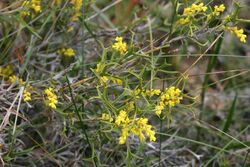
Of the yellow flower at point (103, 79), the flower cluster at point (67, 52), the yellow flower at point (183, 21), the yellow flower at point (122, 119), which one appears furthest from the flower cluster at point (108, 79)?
the flower cluster at point (67, 52)

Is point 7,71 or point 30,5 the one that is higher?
point 30,5

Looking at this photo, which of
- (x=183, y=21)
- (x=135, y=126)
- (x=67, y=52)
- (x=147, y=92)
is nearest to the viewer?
(x=135, y=126)

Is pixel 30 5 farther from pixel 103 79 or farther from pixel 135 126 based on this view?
pixel 135 126

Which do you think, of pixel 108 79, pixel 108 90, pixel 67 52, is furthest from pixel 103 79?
pixel 67 52

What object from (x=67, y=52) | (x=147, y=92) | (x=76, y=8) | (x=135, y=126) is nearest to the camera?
(x=135, y=126)

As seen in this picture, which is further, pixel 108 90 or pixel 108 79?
pixel 108 90

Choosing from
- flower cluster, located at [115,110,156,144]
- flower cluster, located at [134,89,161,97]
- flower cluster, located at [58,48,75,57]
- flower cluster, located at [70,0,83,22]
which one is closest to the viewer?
flower cluster, located at [115,110,156,144]

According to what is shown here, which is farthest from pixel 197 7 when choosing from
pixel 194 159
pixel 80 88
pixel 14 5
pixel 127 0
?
pixel 127 0

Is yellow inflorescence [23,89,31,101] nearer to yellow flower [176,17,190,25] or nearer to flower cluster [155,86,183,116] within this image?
flower cluster [155,86,183,116]

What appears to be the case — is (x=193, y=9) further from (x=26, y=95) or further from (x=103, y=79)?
(x=26, y=95)

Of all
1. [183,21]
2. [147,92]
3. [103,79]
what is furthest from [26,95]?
[183,21]

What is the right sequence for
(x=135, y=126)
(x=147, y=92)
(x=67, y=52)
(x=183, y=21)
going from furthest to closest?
(x=67, y=52)
(x=183, y=21)
(x=147, y=92)
(x=135, y=126)

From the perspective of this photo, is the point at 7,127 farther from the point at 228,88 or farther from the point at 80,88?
the point at 228,88

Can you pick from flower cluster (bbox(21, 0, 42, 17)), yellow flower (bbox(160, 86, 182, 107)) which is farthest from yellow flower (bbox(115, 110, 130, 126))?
flower cluster (bbox(21, 0, 42, 17))
